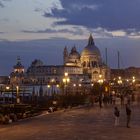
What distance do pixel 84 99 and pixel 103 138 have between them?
4429 centimetres

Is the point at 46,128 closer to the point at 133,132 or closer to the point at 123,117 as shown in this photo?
the point at 133,132

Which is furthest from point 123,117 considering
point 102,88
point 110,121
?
point 102,88

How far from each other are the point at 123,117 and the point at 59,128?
8.12 metres

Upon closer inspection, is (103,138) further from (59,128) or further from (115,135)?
(59,128)

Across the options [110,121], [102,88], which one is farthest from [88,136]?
[102,88]

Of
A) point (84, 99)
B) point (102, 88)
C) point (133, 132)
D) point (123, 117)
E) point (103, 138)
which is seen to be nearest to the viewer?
point (103, 138)

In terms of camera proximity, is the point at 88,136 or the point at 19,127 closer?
the point at 88,136

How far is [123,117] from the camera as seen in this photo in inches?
1425

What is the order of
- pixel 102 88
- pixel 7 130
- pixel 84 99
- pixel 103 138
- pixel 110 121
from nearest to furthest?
pixel 103 138 → pixel 7 130 → pixel 110 121 → pixel 84 99 → pixel 102 88

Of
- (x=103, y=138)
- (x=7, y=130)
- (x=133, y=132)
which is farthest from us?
(x=7, y=130)

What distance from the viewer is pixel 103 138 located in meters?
24.0

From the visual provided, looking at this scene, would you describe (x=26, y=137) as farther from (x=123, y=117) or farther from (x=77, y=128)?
(x=123, y=117)

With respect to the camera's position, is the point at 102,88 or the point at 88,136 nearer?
the point at 88,136

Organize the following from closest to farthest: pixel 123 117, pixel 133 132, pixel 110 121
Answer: pixel 133 132, pixel 110 121, pixel 123 117
